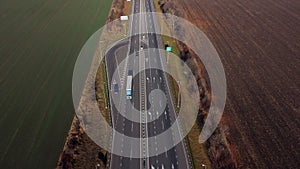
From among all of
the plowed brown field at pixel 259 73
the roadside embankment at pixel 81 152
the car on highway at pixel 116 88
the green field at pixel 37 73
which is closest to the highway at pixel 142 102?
the car on highway at pixel 116 88

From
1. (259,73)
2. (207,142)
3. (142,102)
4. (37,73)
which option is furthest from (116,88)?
(259,73)

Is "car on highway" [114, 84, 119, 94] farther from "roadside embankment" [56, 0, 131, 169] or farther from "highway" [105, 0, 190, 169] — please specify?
"roadside embankment" [56, 0, 131, 169]

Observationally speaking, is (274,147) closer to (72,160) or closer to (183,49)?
(72,160)

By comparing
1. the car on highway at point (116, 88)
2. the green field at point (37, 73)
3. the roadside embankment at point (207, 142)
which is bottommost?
the roadside embankment at point (207, 142)

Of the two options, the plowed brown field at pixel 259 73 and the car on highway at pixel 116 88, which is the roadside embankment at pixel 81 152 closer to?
the car on highway at pixel 116 88

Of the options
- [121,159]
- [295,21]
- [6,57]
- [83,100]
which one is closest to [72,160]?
[121,159]

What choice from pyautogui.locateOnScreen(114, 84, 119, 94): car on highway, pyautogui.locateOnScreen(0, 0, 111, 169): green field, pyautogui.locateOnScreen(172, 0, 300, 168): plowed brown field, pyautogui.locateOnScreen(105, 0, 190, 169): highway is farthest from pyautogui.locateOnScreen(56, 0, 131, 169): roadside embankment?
pyautogui.locateOnScreen(172, 0, 300, 168): plowed brown field
